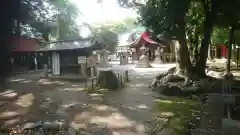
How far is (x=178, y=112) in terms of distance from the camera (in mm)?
8977

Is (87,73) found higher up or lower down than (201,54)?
lower down

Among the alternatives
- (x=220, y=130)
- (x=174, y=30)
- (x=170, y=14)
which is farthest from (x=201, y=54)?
(x=220, y=130)

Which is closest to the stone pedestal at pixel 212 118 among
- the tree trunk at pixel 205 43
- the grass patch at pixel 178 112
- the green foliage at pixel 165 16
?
the grass patch at pixel 178 112

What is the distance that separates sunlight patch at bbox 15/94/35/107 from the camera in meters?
11.1

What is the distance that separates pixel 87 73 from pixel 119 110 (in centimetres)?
1152

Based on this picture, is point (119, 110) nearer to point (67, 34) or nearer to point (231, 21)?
point (231, 21)

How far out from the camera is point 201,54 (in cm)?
1522

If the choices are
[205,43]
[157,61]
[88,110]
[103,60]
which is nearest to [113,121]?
[88,110]

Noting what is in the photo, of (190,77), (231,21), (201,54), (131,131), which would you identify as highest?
(231,21)

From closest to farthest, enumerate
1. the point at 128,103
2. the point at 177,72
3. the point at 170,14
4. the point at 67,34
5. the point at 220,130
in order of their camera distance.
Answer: the point at 220,130 → the point at 128,103 → the point at 170,14 → the point at 177,72 → the point at 67,34

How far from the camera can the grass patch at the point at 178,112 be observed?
286 inches

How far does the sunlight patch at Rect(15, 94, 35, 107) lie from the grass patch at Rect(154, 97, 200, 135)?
18.9 feet

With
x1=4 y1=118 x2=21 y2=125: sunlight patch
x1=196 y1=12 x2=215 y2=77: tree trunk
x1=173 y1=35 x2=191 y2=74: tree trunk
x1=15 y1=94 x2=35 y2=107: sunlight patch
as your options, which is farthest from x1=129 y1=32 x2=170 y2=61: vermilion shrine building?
x1=4 y1=118 x2=21 y2=125: sunlight patch

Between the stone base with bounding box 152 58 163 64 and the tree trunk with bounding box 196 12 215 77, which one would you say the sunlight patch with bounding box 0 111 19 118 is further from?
the stone base with bounding box 152 58 163 64
